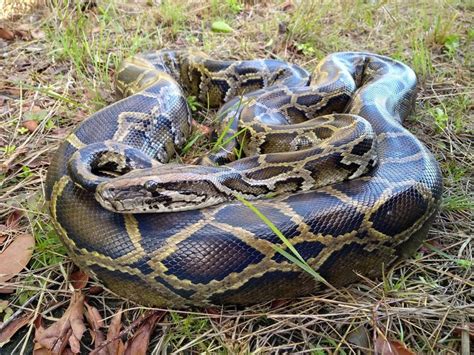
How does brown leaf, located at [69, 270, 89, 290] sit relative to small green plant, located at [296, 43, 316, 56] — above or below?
below

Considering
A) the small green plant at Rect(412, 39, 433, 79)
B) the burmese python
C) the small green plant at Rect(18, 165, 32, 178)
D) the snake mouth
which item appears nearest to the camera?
the burmese python

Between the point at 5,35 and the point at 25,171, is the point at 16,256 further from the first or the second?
the point at 5,35

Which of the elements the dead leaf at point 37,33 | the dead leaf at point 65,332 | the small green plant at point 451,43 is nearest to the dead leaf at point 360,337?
the dead leaf at point 65,332

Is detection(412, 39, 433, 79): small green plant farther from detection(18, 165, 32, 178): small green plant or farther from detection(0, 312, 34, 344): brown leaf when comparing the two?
detection(0, 312, 34, 344): brown leaf

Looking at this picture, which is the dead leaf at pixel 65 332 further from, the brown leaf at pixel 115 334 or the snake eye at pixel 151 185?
the snake eye at pixel 151 185

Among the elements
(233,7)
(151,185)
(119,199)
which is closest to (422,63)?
(233,7)

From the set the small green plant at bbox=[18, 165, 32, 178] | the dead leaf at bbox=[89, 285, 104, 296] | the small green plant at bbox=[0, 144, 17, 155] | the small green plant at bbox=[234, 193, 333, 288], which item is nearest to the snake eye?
the small green plant at bbox=[234, 193, 333, 288]

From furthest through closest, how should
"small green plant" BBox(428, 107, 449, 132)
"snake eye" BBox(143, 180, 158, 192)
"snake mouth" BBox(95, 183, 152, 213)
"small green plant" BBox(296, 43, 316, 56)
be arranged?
"small green plant" BBox(296, 43, 316, 56) < "small green plant" BBox(428, 107, 449, 132) < "snake eye" BBox(143, 180, 158, 192) < "snake mouth" BBox(95, 183, 152, 213)
